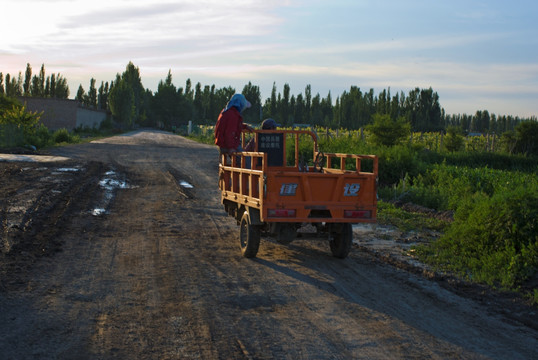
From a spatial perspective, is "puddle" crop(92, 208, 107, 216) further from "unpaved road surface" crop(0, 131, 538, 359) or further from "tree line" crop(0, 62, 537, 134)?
"tree line" crop(0, 62, 537, 134)

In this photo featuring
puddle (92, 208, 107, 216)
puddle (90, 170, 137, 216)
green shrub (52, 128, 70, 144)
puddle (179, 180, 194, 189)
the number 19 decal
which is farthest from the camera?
green shrub (52, 128, 70, 144)

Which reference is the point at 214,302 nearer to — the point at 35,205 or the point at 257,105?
the point at 35,205

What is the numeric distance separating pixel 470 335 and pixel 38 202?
11.0 meters

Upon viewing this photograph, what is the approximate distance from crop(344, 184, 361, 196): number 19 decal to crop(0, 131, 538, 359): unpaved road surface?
1133 mm

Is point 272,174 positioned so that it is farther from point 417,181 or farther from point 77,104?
point 77,104

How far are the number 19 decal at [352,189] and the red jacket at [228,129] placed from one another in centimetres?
252

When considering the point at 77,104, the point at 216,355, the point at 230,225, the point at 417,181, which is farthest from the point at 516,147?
the point at 77,104

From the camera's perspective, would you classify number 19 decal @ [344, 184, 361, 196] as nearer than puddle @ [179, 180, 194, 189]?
Yes

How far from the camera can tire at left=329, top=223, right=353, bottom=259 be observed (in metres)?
8.87

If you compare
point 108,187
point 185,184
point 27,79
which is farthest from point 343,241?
point 27,79

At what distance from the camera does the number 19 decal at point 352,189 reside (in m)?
8.52

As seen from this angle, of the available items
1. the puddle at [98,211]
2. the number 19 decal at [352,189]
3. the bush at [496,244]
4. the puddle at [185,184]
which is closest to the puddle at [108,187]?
the puddle at [98,211]

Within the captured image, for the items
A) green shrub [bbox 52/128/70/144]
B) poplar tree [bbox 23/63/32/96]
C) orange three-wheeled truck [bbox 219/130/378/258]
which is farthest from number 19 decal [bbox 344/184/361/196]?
poplar tree [bbox 23/63/32/96]

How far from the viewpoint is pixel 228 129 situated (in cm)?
1002
